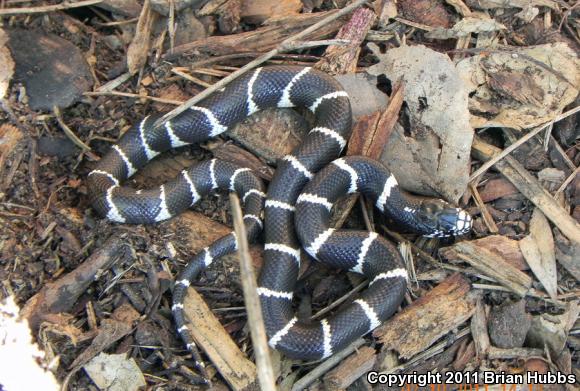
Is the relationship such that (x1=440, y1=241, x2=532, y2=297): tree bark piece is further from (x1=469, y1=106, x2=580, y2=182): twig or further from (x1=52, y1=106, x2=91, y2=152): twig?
(x1=52, y1=106, x2=91, y2=152): twig

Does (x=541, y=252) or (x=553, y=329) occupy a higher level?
(x=541, y=252)

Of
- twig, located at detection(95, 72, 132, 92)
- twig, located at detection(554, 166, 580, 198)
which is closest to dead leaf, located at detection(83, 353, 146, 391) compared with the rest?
twig, located at detection(95, 72, 132, 92)

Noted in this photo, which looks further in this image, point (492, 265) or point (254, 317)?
point (492, 265)

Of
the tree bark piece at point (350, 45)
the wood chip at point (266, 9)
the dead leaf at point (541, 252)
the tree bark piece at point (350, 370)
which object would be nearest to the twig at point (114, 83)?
the wood chip at point (266, 9)

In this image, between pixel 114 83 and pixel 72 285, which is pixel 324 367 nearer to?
pixel 72 285

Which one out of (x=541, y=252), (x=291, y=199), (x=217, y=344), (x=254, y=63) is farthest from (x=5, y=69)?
(x=541, y=252)

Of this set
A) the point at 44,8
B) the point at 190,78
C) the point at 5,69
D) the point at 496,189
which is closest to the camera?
the point at 496,189

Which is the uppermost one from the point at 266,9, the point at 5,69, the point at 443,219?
the point at 266,9

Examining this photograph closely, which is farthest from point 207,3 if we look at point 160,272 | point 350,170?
point 160,272
